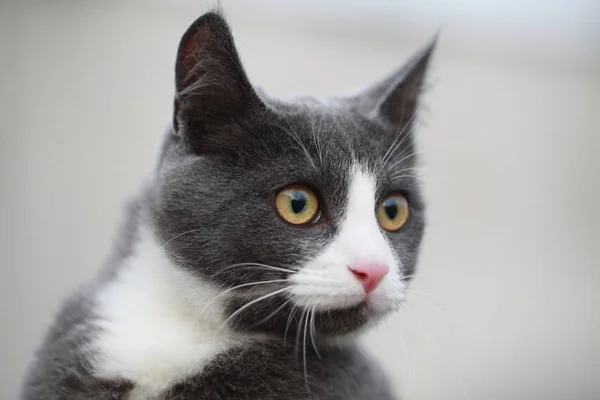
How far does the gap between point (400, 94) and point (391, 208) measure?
237 mm

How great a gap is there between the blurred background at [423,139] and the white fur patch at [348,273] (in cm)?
47

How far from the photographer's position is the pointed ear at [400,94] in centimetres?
106

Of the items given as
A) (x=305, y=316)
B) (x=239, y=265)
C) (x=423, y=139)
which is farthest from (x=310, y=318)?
(x=423, y=139)

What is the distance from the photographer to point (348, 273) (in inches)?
31.0

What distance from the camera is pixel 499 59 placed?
156 centimetres

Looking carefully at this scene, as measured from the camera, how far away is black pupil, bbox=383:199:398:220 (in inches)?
37.9

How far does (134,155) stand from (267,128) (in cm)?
63

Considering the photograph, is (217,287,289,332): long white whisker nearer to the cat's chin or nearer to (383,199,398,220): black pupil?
the cat's chin

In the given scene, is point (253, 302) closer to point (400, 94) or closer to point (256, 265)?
point (256, 265)

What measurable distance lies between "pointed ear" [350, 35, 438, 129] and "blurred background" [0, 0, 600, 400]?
213 millimetres

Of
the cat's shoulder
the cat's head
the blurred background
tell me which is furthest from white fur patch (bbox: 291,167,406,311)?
the blurred background

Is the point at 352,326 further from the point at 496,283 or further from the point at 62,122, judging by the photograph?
the point at 62,122

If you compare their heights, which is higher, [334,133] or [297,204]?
[334,133]

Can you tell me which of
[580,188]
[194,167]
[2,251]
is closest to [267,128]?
[194,167]
